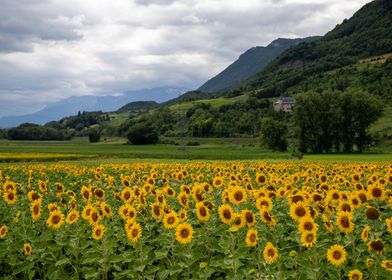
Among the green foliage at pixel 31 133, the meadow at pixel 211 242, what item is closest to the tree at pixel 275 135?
the meadow at pixel 211 242

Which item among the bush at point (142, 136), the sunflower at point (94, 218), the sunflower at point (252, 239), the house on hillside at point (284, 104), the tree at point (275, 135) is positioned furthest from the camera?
the house on hillside at point (284, 104)

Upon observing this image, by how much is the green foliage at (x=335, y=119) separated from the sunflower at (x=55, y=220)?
75525 mm

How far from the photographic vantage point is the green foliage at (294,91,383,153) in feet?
252

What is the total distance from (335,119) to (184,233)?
250 ft

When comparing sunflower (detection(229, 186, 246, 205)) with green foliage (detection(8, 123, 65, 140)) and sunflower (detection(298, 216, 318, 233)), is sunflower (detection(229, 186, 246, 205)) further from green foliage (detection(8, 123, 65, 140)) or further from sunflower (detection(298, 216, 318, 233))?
green foliage (detection(8, 123, 65, 140))

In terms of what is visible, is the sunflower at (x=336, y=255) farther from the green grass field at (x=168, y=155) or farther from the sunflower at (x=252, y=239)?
the green grass field at (x=168, y=155)

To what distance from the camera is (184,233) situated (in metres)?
5.82

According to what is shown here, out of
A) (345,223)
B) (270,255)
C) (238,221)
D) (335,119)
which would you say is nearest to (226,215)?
(238,221)

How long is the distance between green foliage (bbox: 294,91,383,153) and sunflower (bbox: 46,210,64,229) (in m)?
75.5

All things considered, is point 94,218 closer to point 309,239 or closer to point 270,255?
point 270,255

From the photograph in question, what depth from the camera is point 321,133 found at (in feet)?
257

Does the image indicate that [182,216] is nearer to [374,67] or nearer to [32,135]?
[32,135]

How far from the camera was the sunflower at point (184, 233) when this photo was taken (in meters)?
5.76

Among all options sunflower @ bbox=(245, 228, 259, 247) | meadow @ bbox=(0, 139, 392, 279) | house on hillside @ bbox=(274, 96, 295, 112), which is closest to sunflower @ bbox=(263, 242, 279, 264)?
meadow @ bbox=(0, 139, 392, 279)
